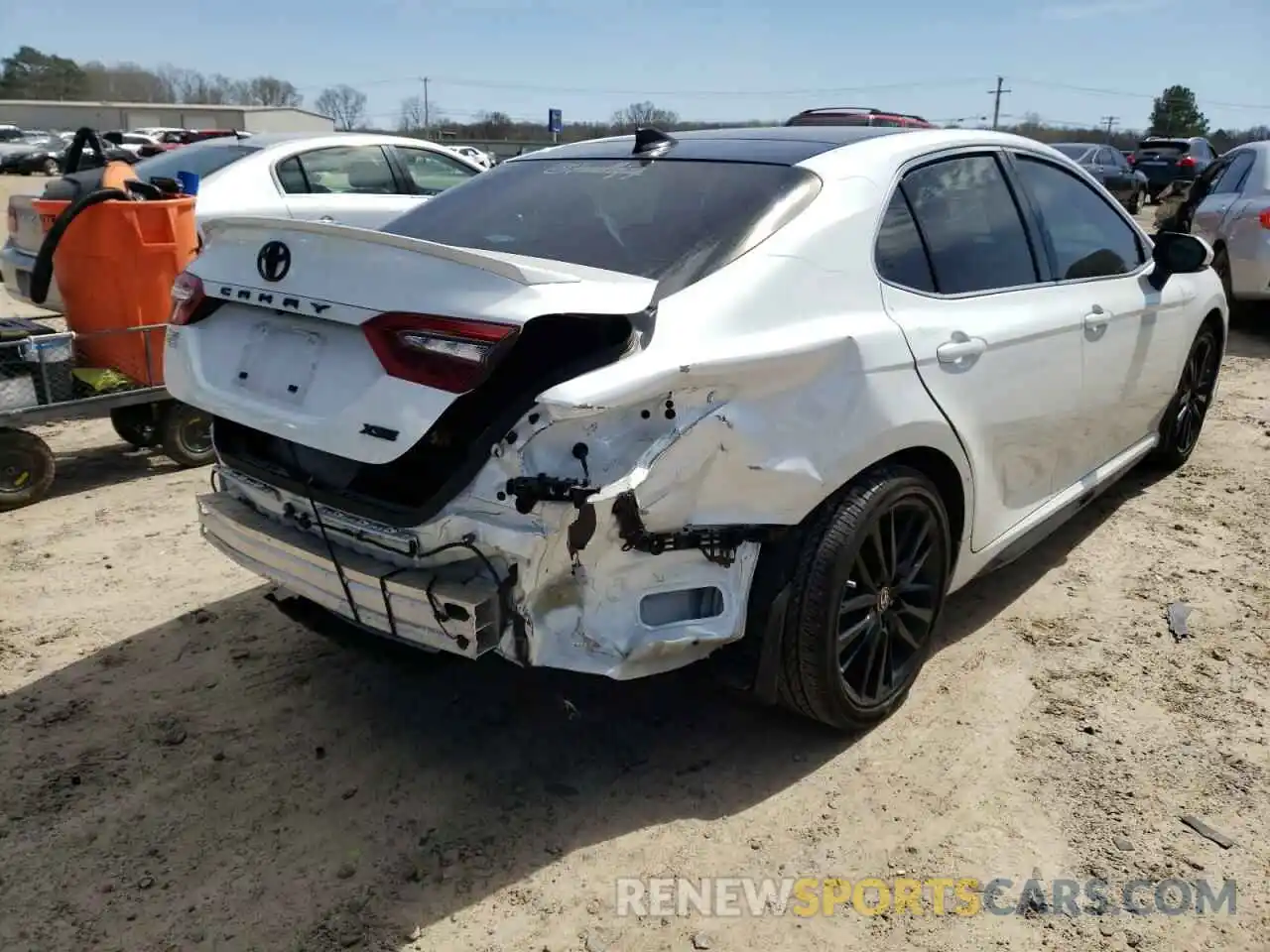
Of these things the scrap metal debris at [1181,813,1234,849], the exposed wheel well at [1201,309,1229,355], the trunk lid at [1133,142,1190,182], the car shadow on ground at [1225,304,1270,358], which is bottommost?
the scrap metal debris at [1181,813,1234,849]

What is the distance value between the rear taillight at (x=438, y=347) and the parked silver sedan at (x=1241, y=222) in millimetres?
7747

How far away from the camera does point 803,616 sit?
2.70 metres

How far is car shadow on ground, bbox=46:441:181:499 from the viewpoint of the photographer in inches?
216

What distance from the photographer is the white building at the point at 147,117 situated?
63031 millimetres

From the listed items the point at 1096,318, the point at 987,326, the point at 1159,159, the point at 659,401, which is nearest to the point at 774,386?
the point at 659,401

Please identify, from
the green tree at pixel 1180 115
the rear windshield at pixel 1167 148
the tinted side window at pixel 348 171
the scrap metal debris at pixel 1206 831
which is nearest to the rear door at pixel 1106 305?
the scrap metal debris at pixel 1206 831

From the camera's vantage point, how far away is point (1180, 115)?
55969mm

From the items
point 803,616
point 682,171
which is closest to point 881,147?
point 682,171

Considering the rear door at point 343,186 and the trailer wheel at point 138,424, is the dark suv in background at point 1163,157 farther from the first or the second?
the trailer wheel at point 138,424

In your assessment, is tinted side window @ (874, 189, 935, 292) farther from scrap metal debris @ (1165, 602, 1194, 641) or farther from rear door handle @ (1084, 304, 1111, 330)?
scrap metal debris @ (1165, 602, 1194, 641)

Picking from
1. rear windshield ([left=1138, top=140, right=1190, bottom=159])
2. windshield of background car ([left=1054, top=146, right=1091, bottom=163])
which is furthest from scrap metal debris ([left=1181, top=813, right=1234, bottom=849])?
rear windshield ([left=1138, top=140, right=1190, bottom=159])

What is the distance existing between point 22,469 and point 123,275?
3.62 ft

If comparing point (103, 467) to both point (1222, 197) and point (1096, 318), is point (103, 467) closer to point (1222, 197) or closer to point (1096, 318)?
point (1096, 318)

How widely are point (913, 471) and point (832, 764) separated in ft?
2.94
